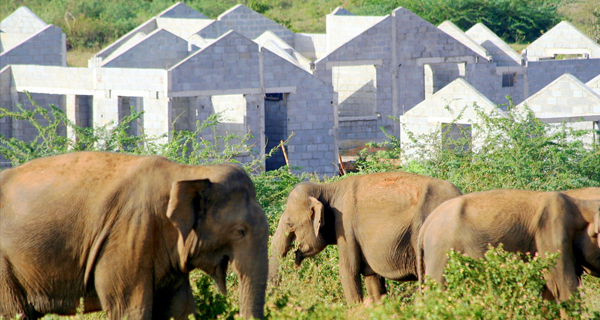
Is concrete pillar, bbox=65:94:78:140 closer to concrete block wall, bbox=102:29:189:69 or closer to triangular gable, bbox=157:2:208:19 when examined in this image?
concrete block wall, bbox=102:29:189:69

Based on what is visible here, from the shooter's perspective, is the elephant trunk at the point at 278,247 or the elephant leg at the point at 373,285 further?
the elephant leg at the point at 373,285

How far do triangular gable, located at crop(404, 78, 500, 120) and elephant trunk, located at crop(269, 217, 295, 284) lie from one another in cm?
775

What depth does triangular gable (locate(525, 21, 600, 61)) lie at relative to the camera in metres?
29.0

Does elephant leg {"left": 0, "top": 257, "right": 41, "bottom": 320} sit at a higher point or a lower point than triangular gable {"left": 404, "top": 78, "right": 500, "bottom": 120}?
lower

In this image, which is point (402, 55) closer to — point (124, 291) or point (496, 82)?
point (496, 82)

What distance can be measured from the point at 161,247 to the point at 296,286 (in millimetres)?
3359

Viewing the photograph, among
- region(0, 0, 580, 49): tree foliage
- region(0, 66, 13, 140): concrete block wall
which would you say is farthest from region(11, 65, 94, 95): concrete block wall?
region(0, 0, 580, 49): tree foliage

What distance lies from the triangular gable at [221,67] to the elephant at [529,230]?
1244 cm

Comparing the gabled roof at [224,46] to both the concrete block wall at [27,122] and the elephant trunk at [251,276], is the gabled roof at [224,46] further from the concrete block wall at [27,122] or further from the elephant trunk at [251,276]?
the elephant trunk at [251,276]

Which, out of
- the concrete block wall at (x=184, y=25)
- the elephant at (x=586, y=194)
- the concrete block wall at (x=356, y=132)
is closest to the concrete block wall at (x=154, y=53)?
the concrete block wall at (x=356, y=132)

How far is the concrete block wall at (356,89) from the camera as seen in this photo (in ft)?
86.1

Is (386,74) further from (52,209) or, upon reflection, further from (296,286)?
(52,209)

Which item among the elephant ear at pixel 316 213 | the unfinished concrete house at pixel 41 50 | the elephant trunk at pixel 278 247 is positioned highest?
the unfinished concrete house at pixel 41 50

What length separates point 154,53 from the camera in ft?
71.8
